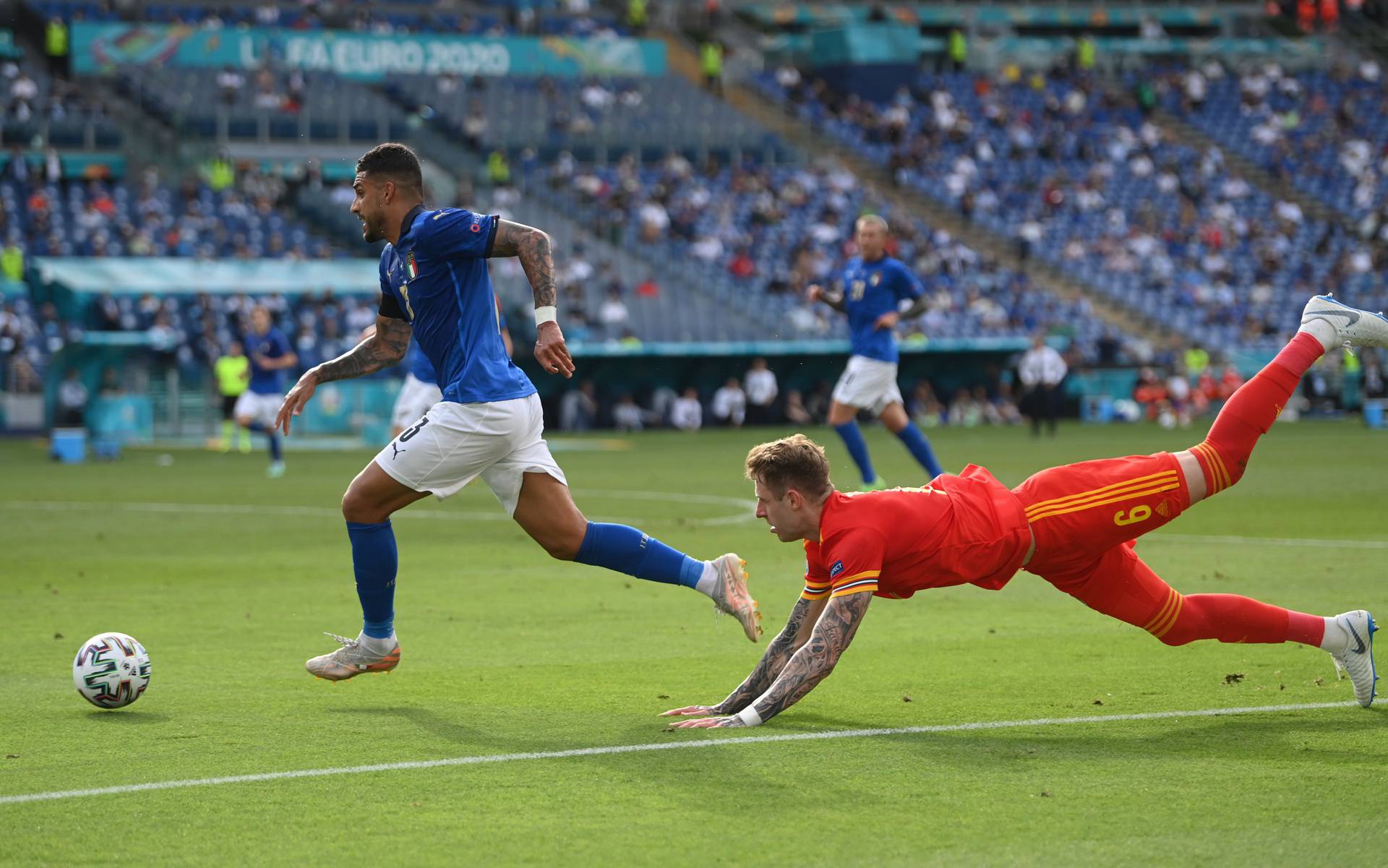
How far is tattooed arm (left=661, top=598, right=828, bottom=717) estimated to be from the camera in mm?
6633

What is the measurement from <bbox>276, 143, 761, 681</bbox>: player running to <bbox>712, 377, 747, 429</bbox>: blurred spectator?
95.7 feet

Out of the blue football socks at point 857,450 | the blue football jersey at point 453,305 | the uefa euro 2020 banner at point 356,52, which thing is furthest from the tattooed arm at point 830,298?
the uefa euro 2020 banner at point 356,52

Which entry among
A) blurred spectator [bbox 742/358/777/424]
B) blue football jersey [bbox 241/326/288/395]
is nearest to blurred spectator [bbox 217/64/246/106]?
blurred spectator [bbox 742/358/777/424]

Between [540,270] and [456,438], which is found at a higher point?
[540,270]

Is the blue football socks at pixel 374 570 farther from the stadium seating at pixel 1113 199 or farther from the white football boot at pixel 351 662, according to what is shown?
the stadium seating at pixel 1113 199

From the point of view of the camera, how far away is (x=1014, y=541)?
21.2 feet

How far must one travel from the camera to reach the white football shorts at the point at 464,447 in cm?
736

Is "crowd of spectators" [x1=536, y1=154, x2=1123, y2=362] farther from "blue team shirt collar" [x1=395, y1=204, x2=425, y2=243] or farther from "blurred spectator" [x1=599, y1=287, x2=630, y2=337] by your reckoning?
"blue team shirt collar" [x1=395, y1=204, x2=425, y2=243]

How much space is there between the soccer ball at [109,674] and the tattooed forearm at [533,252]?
2197mm

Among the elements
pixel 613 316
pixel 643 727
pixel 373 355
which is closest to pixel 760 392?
pixel 613 316

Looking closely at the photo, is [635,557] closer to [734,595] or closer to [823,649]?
[734,595]

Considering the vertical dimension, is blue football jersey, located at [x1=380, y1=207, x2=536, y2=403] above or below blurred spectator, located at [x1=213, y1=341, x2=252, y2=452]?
above

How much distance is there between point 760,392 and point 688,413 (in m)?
1.67

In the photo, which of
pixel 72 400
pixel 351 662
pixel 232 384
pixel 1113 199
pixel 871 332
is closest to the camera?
pixel 351 662
